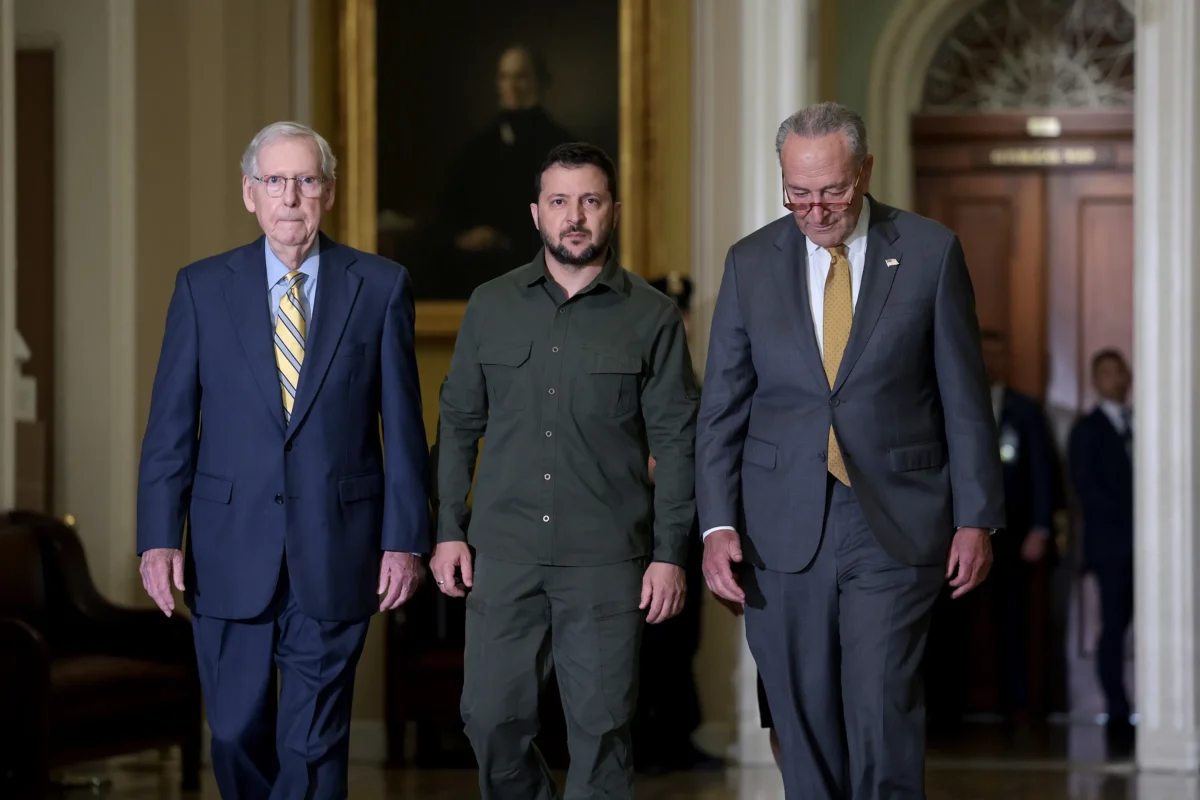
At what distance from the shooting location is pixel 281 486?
3.38 meters

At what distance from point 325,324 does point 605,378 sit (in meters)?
0.60

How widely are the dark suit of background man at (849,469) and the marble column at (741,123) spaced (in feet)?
9.83

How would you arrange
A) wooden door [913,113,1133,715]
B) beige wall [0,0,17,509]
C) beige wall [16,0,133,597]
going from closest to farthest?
1. beige wall [0,0,17,509]
2. beige wall [16,0,133,597]
3. wooden door [913,113,1133,715]

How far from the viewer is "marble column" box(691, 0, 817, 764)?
250 inches

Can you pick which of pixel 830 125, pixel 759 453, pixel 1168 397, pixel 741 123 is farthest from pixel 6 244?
pixel 1168 397

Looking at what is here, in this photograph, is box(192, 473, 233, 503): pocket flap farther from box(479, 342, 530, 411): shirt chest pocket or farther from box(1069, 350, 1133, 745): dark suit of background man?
Answer: box(1069, 350, 1133, 745): dark suit of background man

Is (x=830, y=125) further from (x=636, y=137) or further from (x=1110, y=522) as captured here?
(x=1110, y=522)

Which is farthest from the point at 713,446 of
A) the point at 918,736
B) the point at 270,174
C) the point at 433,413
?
the point at 433,413

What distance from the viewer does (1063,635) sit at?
7.86m

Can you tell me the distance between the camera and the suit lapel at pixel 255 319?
3.38m

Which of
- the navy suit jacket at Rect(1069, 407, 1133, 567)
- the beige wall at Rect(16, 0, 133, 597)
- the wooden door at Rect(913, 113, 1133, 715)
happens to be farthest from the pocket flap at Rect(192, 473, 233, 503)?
the wooden door at Rect(913, 113, 1133, 715)

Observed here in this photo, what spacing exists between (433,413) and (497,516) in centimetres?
341

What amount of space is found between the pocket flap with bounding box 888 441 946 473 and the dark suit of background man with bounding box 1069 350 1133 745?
173 inches

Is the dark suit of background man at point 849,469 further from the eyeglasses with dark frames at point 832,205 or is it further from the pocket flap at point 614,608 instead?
the pocket flap at point 614,608
